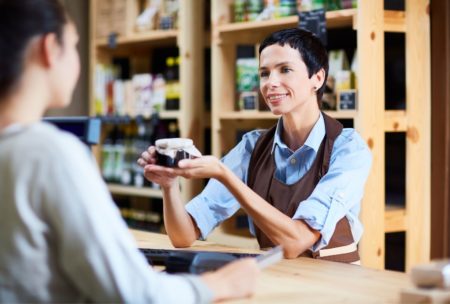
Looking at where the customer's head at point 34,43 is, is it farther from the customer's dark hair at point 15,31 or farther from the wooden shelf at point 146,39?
the wooden shelf at point 146,39

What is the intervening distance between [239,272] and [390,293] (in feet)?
→ 1.28

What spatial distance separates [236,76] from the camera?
13.1 ft

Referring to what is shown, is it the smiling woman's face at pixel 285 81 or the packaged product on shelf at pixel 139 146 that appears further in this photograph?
the packaged product on shelf at pixel 139 146

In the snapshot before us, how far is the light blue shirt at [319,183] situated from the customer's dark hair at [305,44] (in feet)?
0.64

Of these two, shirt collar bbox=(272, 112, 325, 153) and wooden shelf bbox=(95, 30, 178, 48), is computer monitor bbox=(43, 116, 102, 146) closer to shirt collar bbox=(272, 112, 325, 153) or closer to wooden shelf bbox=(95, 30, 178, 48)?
shirt collar bbox=(272, 112, 325, 153)

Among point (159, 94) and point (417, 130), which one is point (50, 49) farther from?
point (159, 94)

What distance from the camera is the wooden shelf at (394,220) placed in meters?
3.25

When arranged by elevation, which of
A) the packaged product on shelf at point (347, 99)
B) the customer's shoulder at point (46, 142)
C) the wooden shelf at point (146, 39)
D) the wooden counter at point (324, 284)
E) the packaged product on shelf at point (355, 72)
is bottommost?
the wooden counter at point (324, 284)

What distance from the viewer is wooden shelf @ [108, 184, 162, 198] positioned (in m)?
4.39

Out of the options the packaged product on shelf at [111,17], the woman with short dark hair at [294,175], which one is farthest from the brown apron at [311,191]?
the packaged product on shelf at [111,17]

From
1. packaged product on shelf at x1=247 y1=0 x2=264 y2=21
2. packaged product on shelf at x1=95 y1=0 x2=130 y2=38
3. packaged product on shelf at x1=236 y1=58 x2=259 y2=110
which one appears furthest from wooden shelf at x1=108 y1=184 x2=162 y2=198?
packaged product on shelf at x1=247 y1=0 x2=264 y2=21

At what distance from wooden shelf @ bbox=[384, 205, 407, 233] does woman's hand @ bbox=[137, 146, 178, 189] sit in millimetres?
1282

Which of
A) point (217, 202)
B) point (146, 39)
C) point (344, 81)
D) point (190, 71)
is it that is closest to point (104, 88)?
point (146, 39)

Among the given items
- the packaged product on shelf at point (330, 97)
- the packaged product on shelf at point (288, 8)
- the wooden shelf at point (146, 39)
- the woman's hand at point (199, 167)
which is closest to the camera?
the woman's hand at point (199, 167)
